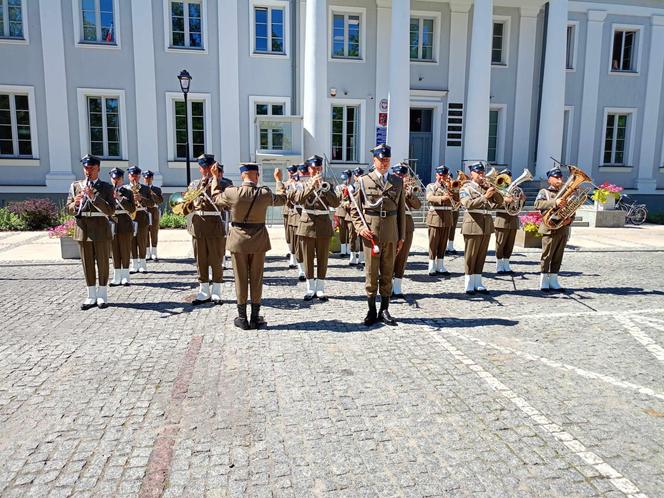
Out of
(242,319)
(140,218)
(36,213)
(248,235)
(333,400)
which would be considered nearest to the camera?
(333,400)

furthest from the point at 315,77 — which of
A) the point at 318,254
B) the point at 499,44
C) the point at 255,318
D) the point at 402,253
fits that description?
the point at 255,318

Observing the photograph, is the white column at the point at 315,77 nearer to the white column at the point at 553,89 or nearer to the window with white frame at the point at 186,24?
the window with white frame at the point at 186,24

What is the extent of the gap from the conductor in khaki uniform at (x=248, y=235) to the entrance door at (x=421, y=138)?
51.9ft

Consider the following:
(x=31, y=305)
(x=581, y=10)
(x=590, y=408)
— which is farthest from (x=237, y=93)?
(x=590, y=408)

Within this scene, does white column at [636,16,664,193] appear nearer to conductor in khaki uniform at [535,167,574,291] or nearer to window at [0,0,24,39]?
conductor in khaki uniform at [535,167,574,291]

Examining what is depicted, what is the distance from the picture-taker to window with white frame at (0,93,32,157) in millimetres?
18266

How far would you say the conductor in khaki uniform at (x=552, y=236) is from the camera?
825cm

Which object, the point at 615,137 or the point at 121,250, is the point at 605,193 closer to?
the point at 615,137

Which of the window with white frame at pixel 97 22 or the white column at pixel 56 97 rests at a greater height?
the window with white frame at pixel 97 22

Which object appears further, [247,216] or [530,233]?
[530,233]

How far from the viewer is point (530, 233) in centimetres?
→ 1295

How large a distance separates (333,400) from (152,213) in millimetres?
7772

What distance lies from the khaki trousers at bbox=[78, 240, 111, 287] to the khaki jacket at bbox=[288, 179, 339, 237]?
291 cm

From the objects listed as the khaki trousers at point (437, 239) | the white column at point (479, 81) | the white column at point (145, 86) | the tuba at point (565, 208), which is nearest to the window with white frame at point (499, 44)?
the white column at point (479, 81)
